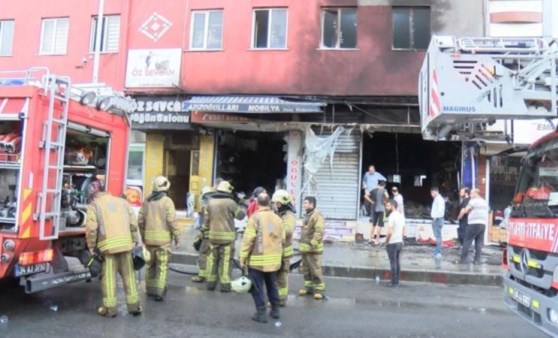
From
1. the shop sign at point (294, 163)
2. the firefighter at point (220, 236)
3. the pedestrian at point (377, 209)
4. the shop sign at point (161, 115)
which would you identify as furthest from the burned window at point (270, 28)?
the firefighter at point (220, 236)

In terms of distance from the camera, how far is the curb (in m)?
10.2

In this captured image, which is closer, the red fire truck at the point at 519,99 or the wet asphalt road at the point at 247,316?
the red fire truck at the point at 519,99

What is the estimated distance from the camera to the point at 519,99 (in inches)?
194

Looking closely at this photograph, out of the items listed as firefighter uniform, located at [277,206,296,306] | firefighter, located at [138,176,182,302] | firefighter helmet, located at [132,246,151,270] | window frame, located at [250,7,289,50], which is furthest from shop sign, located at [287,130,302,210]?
firefighter helmet, located at [132,246,151,270]

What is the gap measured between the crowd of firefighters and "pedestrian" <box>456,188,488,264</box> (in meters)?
4.74

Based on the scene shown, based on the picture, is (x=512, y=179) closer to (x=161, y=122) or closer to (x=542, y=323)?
(x=161, y=122)

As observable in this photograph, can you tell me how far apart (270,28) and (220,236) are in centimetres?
893

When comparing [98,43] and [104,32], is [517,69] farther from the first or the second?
[104,32]

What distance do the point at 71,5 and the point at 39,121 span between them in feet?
42.3

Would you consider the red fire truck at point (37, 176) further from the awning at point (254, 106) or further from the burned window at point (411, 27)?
the burned window at point (411, 27)

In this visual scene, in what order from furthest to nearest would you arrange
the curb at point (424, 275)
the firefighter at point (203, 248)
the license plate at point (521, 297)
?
the curb at point (424, 275)
the firefighter at point (203, 248)
the license plate at point (521, 297)

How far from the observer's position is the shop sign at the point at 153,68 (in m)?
15.6

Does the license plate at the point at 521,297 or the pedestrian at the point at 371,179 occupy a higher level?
the pedestrian at the point at 371,179

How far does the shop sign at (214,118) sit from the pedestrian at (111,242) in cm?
837
